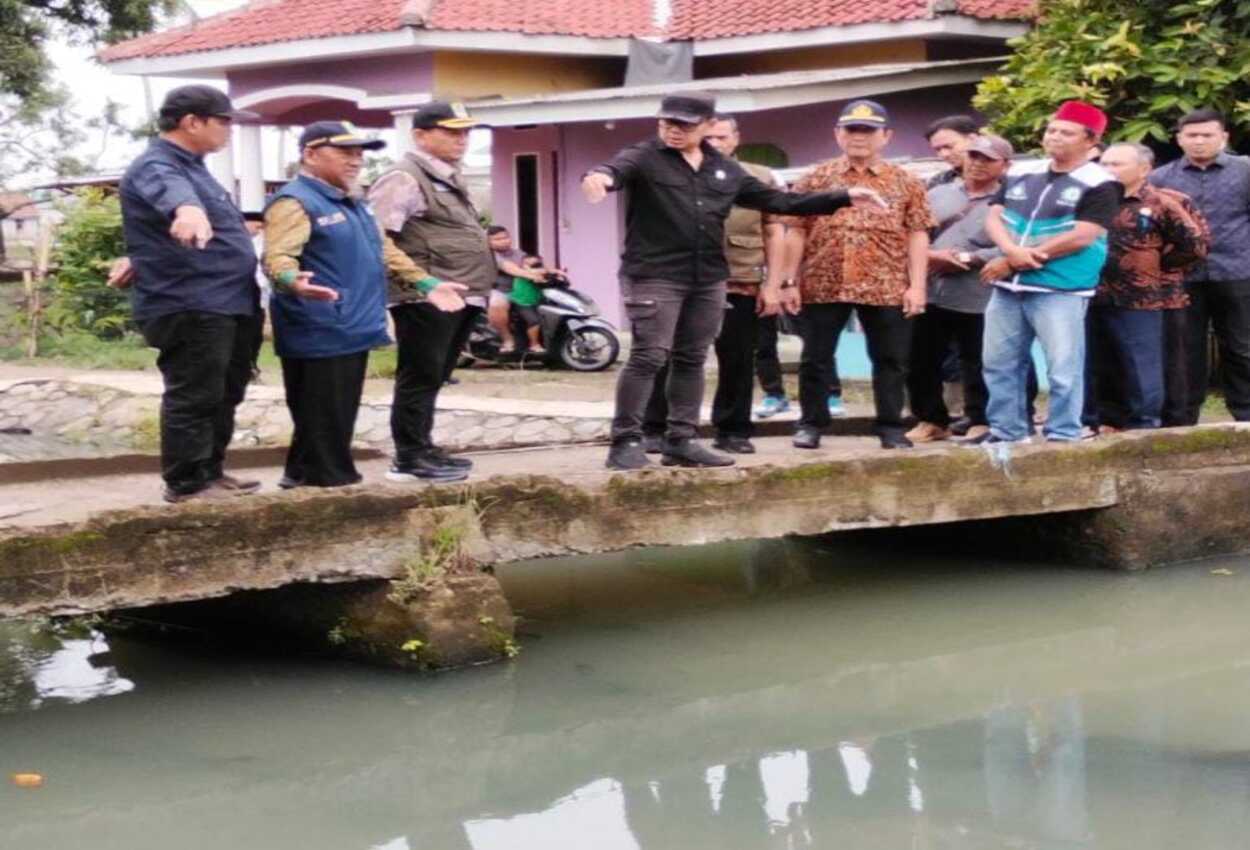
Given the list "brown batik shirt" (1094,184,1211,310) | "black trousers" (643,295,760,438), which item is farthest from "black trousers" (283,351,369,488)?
"brown batik shirt" (1094,184,1211,310)

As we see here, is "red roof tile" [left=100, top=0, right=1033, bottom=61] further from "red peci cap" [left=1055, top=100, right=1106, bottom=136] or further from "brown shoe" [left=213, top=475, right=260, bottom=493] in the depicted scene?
"brown shoe" [left=213, top=475, right=260, bottom=493]

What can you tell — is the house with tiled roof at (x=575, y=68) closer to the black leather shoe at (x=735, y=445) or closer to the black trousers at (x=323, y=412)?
the black leather shoe at (x=735, y=445)

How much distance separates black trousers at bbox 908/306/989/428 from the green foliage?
10953 mm

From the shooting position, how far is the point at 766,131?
18.1 m

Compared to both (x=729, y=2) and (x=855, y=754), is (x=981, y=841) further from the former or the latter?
(x=729, y=2)

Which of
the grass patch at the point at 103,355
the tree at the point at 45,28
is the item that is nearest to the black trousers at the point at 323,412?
Answer: the grass patch at the point at 103,355

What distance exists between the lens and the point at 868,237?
7.68m

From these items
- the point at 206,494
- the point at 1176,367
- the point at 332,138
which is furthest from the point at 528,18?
the point at 206,494

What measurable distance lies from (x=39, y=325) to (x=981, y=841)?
47.7 ft

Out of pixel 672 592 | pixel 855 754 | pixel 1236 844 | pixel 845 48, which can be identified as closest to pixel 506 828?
pixel 855 754

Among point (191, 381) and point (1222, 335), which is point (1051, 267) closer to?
point (1222, 335)

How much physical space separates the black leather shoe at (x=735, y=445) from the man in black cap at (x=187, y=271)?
250 cm

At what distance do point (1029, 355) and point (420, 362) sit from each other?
9.52 feet

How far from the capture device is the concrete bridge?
5.86 m
